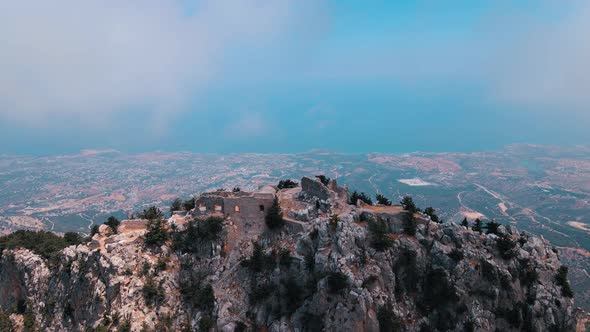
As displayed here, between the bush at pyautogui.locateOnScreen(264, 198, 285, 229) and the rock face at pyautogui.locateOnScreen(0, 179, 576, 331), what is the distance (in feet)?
2.57

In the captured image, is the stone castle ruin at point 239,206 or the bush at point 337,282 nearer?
the bush at point 337,282

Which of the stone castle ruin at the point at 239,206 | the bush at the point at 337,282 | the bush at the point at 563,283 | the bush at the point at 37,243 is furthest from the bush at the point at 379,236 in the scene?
the bush at the point at 37,243

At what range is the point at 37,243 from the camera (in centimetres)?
4800

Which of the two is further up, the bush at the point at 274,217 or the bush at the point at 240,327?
the bush at the point at 274,217

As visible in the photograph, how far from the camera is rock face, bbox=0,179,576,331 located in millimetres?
34094

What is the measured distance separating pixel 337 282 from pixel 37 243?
38.2m

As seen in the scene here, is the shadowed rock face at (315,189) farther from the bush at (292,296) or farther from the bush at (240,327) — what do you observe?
the bush at (240,327)

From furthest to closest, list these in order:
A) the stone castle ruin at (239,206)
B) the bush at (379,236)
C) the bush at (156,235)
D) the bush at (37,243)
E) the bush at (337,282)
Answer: the bush at (37,243)
the stone castle ruin at (239,206)
the bush at (156,235)
the bush at (379,236)
the bush at (337,282)

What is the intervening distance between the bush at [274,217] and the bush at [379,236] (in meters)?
9.20

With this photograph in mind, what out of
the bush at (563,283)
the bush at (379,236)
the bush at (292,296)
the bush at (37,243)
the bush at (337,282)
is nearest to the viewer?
the bush at (337,282)

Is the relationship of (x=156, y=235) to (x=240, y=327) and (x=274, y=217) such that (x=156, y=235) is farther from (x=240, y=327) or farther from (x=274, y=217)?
(x=240, y=327)

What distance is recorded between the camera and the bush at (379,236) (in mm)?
36250

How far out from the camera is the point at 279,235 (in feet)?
131

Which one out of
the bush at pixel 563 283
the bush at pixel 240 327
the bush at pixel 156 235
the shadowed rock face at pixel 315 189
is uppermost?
the shadowed rock face at pixel 315 189
